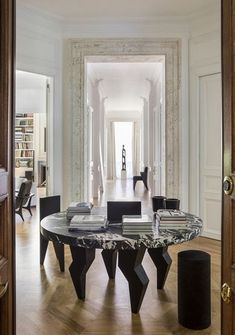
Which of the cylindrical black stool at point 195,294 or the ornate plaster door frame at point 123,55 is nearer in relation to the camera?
the cylindrical black stool at point 195,294

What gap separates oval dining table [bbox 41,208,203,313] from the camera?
98.5 inches

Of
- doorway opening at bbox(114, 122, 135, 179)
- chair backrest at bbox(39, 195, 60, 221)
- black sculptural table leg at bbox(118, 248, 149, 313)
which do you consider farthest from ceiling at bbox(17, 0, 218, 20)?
doorway opening at bbox(114, 122, 135, 179)

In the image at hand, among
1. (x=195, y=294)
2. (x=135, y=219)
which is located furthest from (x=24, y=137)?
(x=195, y=294)

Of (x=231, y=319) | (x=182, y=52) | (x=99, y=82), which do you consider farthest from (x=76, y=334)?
(x=99, y=82)

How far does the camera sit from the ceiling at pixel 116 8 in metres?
5.04

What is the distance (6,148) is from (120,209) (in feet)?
6.69

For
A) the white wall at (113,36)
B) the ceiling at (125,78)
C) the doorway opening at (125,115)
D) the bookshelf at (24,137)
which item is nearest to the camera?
the white wall at (113,36)

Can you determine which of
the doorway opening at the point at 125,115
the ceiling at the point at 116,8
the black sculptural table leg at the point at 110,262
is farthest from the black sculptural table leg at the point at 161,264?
the ceiling at the point at 116,8

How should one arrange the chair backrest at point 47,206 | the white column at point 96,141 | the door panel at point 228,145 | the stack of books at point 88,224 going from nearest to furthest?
the door panel at point 228,145, the stack of books at point 88,224, the chair backrest at point 47,206, the white column at point 96,141

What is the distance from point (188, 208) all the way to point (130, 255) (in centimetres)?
302

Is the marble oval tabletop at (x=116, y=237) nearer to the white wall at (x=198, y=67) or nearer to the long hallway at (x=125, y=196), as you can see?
the white wall at (x=198, y=67)

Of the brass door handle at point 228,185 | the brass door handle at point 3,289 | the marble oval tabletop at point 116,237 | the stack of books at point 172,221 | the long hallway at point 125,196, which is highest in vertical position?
the brass door handle at point 228,185

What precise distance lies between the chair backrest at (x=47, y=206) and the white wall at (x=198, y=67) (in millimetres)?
2327

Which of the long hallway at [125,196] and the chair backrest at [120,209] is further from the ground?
the chair backrest at [120,209]
